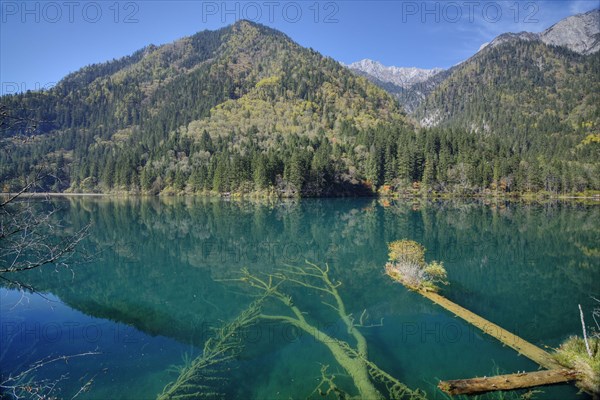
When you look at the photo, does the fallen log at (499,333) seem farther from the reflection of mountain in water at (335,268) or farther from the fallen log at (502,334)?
the reflection of mountain in water at (335,268)

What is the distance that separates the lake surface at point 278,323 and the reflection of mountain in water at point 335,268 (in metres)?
0.14

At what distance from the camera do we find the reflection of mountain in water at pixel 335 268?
17750 mm

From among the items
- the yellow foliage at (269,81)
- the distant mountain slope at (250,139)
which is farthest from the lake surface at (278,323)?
the yellow foliage at (269,81)

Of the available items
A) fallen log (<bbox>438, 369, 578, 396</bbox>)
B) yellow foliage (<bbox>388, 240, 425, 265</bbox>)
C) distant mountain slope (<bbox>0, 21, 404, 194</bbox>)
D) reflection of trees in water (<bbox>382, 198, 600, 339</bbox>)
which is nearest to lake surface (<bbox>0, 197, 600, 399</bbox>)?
reflection of trees in water (<bbox>382, 198, 600, 339</bbox>)

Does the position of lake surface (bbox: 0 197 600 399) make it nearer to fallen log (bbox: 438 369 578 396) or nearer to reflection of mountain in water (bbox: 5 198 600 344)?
reflection of mountain in water (bbox: 5 198 600 344)

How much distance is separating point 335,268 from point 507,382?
15554mm

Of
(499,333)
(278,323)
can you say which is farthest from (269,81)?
(499,333)

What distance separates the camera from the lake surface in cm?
1215

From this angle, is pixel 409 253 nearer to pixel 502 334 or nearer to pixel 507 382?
pixel 502 334

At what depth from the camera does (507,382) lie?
1080 centimetres

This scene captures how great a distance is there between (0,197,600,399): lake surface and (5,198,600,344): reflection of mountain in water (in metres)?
0.14

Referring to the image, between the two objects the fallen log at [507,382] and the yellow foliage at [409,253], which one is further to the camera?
the yellow foliage at [409,253]

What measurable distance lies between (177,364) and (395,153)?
361ft

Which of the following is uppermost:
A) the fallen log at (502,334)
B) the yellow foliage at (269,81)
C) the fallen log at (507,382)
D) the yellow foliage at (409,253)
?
the yellow foliage at (269,81)
